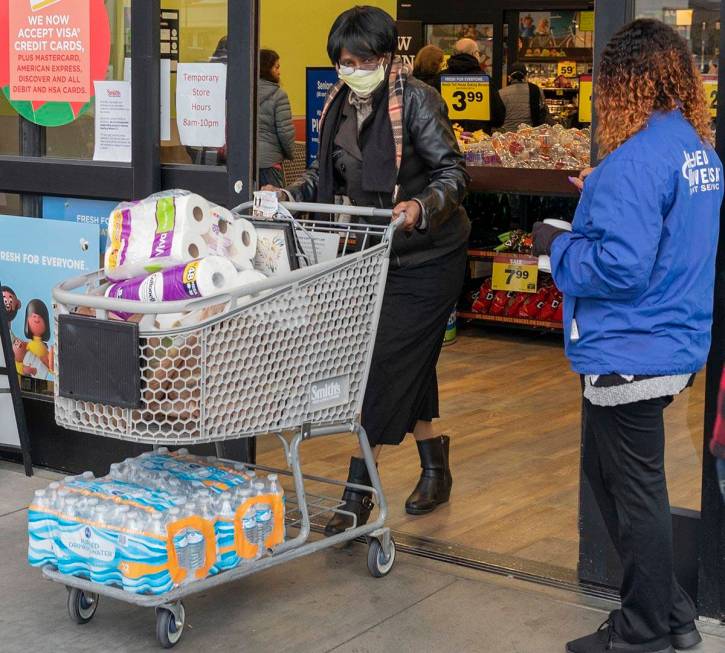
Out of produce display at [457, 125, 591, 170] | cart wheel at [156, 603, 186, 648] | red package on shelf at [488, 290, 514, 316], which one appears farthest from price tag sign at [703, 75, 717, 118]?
red package on shelf at [488, 290, 514, 316]

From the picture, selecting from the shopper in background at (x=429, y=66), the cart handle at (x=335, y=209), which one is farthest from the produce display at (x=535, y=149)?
the cart handle at (x=335, y=209)

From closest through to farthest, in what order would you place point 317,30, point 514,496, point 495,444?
1. point 514,496
2. point 495,444
3. point 317,30

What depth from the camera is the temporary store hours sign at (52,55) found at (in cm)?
480

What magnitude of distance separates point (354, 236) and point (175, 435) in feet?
4.21

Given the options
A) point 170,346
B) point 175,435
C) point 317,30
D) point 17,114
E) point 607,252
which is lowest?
point 175,435

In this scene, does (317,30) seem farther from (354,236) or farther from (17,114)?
(354,236)

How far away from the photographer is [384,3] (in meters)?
12.9

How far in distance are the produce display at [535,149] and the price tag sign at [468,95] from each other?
2.48 feet

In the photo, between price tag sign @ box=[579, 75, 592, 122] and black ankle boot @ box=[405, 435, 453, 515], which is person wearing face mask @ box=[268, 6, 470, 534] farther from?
price tag sign @ box=[579, 75, 592, 122]

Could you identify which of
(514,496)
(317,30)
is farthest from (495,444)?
(317,30)

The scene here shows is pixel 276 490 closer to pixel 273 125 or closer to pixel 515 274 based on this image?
pixel 273 125

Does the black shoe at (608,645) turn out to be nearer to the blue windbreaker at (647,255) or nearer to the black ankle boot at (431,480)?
the blue windbreaker at (647,255)

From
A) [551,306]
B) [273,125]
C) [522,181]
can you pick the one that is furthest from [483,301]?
[273,125]

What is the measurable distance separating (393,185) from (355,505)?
3.64 ft
